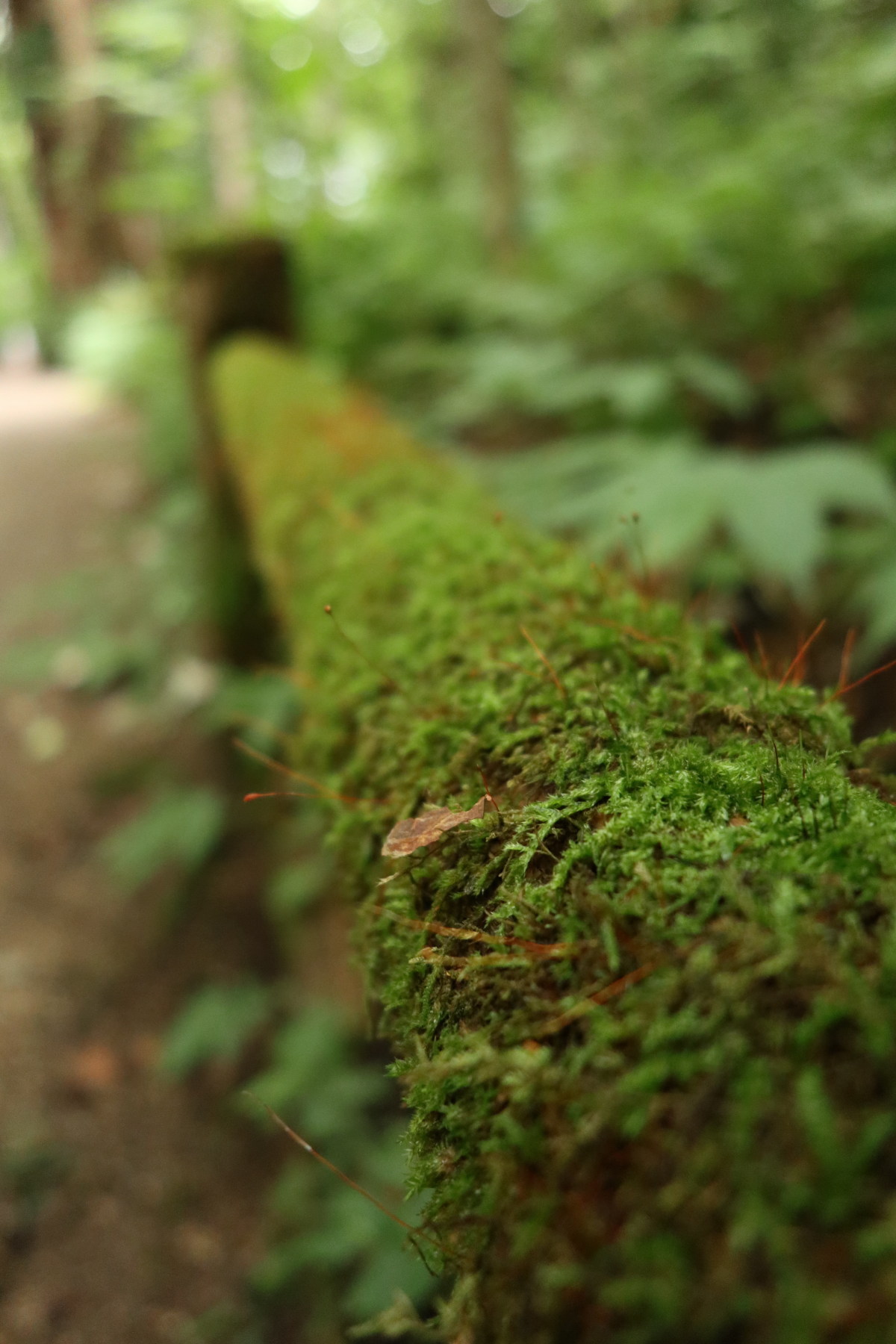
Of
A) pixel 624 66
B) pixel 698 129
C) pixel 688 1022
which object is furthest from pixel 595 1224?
pixel 624 66

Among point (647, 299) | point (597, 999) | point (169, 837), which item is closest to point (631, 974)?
point (597, 999)

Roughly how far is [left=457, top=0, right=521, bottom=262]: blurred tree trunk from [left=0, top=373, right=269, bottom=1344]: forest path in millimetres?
4425

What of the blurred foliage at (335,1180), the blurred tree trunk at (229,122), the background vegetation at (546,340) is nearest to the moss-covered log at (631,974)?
the background vegetation at (546,340)

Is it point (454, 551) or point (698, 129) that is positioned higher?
point (698, 129)

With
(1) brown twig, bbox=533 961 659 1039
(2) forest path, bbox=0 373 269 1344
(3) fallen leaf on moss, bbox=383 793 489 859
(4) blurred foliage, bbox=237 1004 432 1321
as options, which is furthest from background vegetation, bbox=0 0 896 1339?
(1) brown twig, bbox=533 961 659 1039

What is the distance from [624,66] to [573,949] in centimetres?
1142

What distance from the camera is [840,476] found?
273cm

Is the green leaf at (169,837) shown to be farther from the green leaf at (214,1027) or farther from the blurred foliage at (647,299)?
the blurred foliage at (647,299)

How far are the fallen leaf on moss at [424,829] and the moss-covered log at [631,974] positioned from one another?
0.05 ft

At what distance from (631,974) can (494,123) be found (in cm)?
687

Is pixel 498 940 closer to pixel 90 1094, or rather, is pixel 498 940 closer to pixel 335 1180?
pixel 335 1180

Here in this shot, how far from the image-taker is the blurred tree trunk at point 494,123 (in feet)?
18.9

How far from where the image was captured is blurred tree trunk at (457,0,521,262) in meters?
5.75

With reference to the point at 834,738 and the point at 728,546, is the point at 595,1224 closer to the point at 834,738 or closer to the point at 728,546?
the point at 834,738
